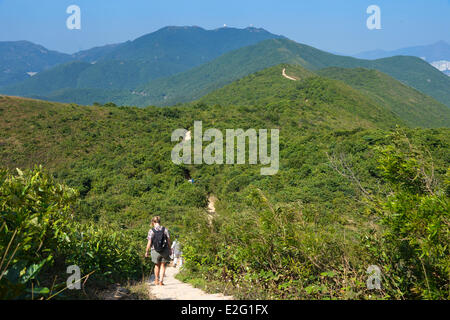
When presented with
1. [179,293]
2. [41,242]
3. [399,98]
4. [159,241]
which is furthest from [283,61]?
[41,242]

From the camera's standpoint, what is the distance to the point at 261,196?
5.55 m

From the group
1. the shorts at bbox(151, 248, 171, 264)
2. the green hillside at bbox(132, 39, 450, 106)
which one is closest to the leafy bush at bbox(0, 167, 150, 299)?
the shorts at bbox(151, 248, 171, 264)

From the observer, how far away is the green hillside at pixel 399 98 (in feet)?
231

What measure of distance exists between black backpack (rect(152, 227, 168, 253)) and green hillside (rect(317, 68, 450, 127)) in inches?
2693

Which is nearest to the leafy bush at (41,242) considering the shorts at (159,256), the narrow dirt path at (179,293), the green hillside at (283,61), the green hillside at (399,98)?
the shorts at (159,256)

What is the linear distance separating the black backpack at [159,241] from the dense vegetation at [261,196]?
2.32 ft

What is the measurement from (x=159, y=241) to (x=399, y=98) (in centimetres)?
8847

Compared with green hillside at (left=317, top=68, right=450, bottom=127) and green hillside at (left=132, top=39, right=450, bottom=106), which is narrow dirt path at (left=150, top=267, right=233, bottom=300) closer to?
green hillside at (left=317, top=68, right=450, bottom=127)

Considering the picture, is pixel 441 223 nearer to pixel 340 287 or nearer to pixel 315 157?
pixel 340 287

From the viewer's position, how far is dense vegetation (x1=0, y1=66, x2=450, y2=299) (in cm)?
382

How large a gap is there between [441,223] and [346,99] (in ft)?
184

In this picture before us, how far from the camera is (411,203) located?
348 cm

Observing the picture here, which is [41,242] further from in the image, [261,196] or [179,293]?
[261,196]

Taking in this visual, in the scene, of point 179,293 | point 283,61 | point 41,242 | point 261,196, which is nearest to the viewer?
point 41,242
